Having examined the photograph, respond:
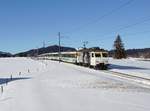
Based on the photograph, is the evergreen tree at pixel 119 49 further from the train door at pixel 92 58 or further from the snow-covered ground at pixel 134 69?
the train door at pixel 92 58

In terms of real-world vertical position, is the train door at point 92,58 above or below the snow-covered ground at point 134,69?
above

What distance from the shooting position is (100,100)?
53.6 ft

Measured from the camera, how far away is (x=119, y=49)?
121 metres

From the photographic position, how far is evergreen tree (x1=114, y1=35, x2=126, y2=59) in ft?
395

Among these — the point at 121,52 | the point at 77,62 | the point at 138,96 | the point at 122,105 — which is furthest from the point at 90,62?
the point at 121,52

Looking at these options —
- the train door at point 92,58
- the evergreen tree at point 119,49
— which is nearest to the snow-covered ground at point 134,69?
the train door at point 92,58

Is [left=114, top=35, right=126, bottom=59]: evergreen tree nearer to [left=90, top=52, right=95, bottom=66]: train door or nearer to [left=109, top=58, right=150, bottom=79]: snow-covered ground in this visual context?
[left=109, top=58, right=150, bottom=79]: snow-covered ground

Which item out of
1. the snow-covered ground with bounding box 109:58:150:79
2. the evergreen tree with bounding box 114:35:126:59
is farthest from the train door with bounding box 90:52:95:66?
the evergreen tree with bounding box 114:35:126:59

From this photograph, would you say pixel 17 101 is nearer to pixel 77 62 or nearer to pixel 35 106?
pixel 35 106

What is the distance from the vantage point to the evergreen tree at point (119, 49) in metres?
120

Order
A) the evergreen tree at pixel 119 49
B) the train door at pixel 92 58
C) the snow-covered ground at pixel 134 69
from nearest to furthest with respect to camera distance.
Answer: the snow-covered ground at pixel 134 69 < the train door at pixel 92 58 < the evergreen tree at pixel 119 49

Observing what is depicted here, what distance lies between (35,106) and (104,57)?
33.7m

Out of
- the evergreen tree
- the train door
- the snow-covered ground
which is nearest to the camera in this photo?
the snow-covered ground

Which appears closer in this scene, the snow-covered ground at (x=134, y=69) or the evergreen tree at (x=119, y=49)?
the snow-covered ground at (x=134, y=69)
